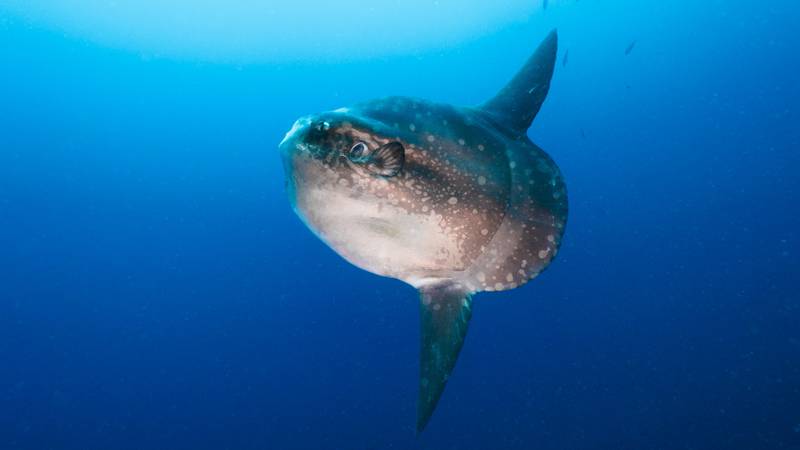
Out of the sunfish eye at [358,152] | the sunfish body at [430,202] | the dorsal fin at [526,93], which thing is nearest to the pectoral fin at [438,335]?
the sunfish body at [430,202]

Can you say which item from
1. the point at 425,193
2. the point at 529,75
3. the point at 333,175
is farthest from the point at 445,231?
the point at 529,75

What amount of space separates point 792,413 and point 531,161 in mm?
16691

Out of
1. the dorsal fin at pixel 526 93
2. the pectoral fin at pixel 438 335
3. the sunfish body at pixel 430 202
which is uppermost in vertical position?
the dorsal fin at pixel 526 93

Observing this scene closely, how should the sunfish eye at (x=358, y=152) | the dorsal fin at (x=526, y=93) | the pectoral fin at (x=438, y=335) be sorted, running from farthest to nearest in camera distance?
the dorsal fin at (x=526, y=93) < the pectoral fin at (x=438, y=335) < the sunfish eye at (x=358, y=152)

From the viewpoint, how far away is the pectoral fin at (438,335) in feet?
6.92

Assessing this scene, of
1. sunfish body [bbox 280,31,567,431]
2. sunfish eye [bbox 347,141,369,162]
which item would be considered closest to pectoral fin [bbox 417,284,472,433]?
sunfish body [bbox 280,31,567,431]

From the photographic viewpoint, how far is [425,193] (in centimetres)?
202

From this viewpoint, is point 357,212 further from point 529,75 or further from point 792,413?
point 792,413

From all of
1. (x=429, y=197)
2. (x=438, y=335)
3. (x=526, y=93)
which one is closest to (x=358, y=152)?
(x=429, y=197)

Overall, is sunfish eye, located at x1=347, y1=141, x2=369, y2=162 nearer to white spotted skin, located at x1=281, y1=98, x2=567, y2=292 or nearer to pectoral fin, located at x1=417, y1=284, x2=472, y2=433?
white spotted skin, located at x1=281, y1=98, x2=567, y2=292

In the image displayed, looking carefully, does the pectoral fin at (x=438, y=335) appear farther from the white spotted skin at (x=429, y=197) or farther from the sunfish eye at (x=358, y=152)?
the sunfish eye at (x=358, y=152)

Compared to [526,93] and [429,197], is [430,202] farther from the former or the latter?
[526,93]

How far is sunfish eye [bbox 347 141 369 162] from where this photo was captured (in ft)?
6.30

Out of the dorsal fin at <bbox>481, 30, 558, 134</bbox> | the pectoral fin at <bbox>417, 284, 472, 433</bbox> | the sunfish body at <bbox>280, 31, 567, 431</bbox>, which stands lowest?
the pectoral fin at <bbox>417, 284, 472, 433</bbox>
